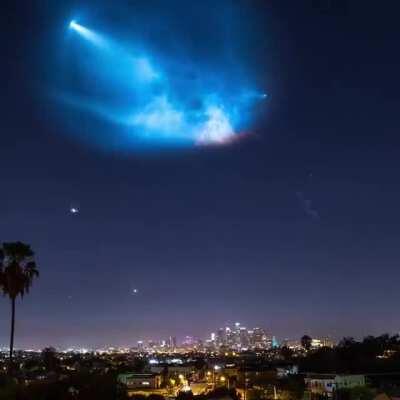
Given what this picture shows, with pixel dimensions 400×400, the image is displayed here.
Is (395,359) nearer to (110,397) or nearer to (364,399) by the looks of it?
(364,399)

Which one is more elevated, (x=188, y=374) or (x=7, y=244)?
(x=7, y=244)

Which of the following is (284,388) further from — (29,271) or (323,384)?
(29,271)

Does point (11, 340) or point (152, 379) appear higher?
point (11, 340)

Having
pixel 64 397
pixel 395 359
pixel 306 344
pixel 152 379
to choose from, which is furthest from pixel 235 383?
pixel 306 344

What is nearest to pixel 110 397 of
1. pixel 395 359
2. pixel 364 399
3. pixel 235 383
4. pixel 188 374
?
pixel 364 399

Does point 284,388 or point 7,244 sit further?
point 284,388

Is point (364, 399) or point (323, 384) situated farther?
point (323, 384)

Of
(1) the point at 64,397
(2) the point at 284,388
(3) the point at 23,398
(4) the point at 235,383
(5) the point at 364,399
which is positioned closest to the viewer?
(3) the point at 23,398

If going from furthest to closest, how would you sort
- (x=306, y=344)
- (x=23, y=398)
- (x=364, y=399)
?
(x=306, y=344)
(x=364, y=399)
(x=23, y=398)

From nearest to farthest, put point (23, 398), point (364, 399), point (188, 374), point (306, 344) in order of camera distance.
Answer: point (23, 398), point (364, 399), point (188, 374), point (306, 344)
